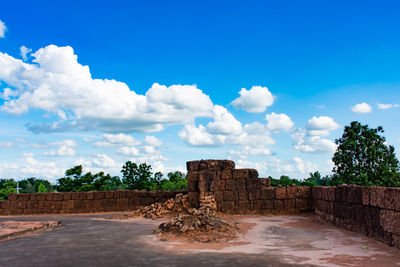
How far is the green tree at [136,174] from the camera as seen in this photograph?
35.7 meters

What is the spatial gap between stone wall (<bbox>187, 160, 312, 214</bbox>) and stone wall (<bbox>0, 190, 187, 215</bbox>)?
327 centimetres

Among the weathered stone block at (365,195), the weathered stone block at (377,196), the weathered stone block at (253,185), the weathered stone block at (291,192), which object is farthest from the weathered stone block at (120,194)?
the weathered stone block at (377,196)

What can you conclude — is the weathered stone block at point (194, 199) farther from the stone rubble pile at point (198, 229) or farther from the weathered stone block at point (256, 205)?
the stone rubble pile at point (198, 229)

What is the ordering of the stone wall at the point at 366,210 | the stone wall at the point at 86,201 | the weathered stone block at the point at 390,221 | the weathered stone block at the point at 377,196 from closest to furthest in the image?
the weathered stone block at the point at 390,221 → the stone wall at the point at 366,210 → the weathered stone block at the point at 377,196 → the stone wall at the point at 86,201

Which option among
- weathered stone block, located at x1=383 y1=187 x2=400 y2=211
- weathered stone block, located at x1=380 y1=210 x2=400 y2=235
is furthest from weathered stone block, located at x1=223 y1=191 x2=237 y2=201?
weathered stone block, located at x1=383 y1=187 x2=400 y2=211

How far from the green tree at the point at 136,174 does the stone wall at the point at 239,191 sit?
2056cm

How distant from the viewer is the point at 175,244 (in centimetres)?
843

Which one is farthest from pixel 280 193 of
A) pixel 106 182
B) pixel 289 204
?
pixel 106 182

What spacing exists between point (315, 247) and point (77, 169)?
27.2 meters

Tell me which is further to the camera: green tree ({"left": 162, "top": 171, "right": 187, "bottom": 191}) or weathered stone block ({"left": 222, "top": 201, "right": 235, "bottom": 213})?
green tree ({"left": 162, "top": 171, "right": 187, "bottom": 191})

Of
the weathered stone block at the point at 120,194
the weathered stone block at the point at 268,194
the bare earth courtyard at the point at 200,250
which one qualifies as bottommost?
the bare earth courtyard at the point at 200,250

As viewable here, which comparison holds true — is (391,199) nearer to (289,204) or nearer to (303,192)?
(303,192)

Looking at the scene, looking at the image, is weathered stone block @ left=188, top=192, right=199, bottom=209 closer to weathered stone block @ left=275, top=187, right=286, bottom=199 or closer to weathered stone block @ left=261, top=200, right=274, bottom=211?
weathered stone block @ left=261, top=200, right=274, bottom=211

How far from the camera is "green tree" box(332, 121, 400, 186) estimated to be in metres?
27.8
